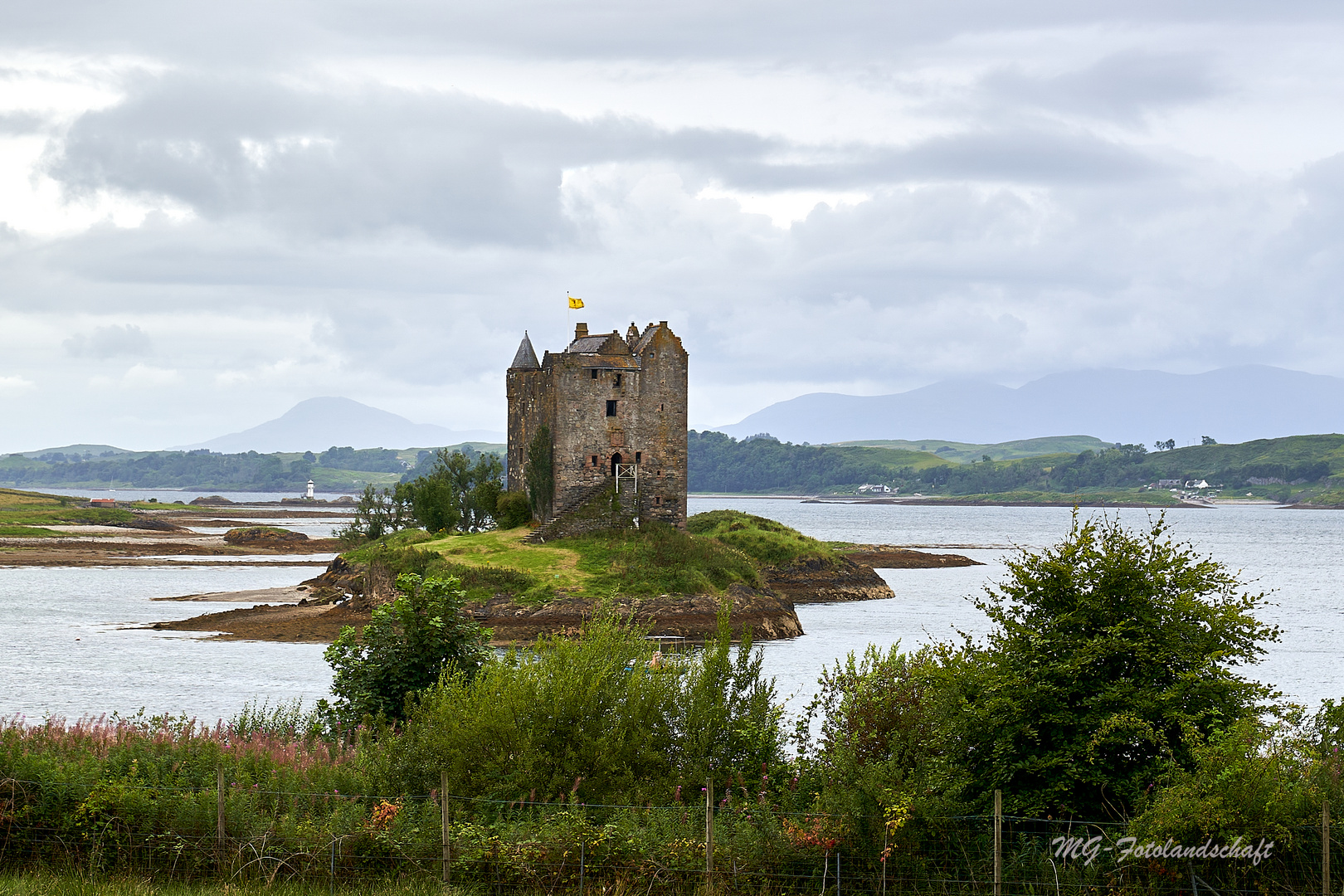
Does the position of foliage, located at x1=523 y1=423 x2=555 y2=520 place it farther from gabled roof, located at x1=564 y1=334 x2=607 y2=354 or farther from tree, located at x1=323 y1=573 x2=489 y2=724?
tree, located at x1=323 y1=573 x2=489 y2=724

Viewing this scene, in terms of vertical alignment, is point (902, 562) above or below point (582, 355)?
below

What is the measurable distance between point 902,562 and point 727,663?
105m

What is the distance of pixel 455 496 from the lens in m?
98.6

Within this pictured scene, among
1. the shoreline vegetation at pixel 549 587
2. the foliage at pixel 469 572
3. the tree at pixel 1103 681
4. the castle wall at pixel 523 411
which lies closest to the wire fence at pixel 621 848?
the tree at pixel 1103 681

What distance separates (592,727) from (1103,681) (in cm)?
818

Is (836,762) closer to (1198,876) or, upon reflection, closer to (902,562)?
(1198,876)

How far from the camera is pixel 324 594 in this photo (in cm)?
7931

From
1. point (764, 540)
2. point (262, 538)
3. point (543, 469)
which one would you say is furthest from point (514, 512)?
point (262, 538)

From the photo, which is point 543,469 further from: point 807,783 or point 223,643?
point 807,783

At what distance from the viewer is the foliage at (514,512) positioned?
77.6 meters

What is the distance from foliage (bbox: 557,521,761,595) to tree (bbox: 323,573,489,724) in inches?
1449

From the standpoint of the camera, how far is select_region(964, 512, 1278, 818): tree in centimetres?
1797

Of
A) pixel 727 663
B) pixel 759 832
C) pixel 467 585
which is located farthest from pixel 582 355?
pixel 759 832

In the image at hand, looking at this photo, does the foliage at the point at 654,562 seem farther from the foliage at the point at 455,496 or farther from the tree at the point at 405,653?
the tree at the point at 405,653
